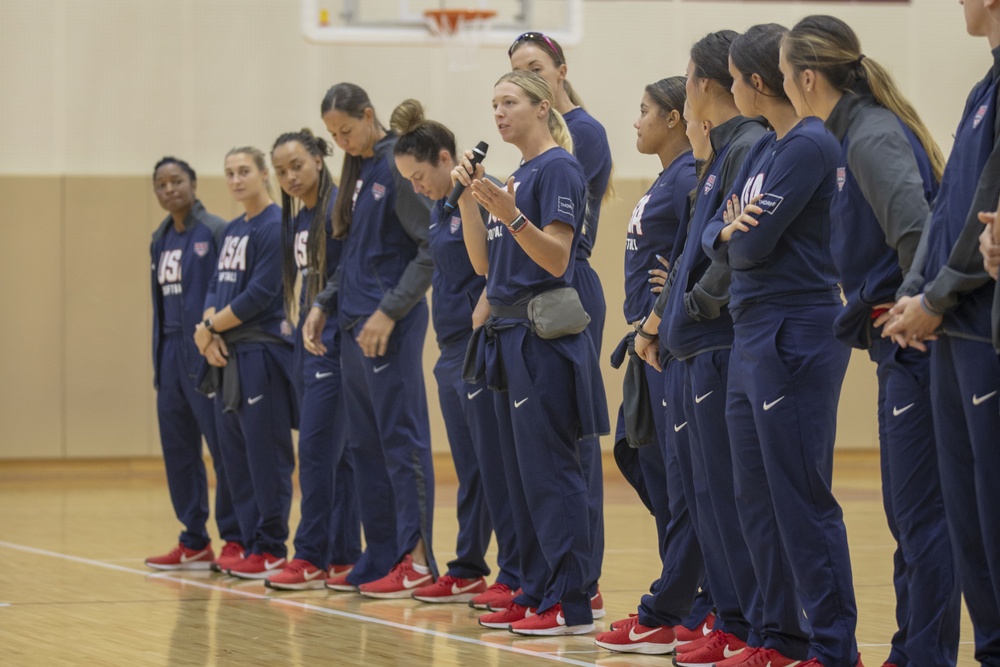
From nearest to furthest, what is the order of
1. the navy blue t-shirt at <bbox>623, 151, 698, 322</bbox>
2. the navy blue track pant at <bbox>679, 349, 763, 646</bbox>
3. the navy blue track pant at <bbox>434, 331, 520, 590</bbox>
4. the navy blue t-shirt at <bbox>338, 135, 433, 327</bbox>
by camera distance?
the navy blue track pant at <bbox>679, 349, 763, 646</bbox> < the navy blue t-shirt at <bbox>623, 151, 698, 322</bbox> < the navy blue track pant at <bbox>434, 331, 520, 590</bbox> < the navy blue t-shirt at <bbox>338, 135, 433, 327</bbox>

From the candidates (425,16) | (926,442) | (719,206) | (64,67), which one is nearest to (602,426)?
(719,206)

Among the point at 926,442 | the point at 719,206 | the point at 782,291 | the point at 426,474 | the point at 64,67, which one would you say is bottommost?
the point at 426,474

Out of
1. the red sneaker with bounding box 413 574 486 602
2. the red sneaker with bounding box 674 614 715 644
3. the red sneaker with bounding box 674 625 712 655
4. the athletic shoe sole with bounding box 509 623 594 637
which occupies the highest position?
the red sneaker with bounding box 674 625 712 655

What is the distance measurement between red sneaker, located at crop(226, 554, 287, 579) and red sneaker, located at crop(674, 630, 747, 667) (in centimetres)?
257

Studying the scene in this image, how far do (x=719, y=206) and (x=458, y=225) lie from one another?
1491 millimetres

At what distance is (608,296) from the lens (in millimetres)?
11344

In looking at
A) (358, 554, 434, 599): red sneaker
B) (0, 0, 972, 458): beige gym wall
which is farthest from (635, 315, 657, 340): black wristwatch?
(0, 0, 972, 458): beige gym wall

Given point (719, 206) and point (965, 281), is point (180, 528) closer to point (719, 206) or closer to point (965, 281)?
point (719, 206)

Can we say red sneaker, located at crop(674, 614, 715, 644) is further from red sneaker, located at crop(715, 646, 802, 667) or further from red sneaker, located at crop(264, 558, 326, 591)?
red sneaker, located at crop(264, 558, 326, 591)

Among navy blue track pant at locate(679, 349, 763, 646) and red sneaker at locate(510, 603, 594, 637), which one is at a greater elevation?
navy blue track pant at locate(679, 349, 763, 646)

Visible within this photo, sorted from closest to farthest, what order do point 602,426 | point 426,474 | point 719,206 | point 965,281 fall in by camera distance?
point 965,281 → point 719,206 → point 602,426 → point 426,474

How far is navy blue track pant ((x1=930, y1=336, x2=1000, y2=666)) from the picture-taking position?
2814mm

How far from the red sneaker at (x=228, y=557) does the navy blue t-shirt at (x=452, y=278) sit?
1.62 m

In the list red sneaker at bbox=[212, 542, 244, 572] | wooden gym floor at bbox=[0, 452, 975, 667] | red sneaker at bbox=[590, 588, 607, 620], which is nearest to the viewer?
wooden gym floor at bbox=[0, 452, 975, 667]
